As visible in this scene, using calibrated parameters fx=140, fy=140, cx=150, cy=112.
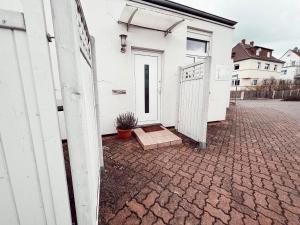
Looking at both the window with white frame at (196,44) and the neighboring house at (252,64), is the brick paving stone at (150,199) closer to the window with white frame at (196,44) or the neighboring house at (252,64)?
the window with white frame at (196,44)

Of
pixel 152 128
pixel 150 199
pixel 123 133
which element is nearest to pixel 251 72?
pixel 152 128

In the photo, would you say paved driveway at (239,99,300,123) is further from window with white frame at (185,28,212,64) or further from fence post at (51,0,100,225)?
fence post at (51,0,100,225)

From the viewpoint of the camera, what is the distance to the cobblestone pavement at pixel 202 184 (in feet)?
4.93

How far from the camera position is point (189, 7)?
4051 millimetres

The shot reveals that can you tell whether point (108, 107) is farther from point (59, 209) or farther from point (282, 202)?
point (282, 202)

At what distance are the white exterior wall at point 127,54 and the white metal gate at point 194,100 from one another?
1.55 feet

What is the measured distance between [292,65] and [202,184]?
4319 cm

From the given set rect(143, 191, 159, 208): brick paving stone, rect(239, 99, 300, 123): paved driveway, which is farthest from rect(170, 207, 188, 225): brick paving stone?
rect(239, 99, 300, 123): paved driveway

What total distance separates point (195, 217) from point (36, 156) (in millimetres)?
1574

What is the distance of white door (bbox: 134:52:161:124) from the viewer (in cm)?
407

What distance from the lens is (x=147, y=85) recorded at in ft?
13.8

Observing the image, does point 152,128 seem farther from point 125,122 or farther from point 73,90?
point 73,90

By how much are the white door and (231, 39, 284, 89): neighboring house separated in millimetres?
22525

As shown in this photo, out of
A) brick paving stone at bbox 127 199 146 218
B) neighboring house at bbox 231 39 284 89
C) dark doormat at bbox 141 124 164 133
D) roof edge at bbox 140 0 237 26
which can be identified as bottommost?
brick paving stone at bbox 127 199 146 218
